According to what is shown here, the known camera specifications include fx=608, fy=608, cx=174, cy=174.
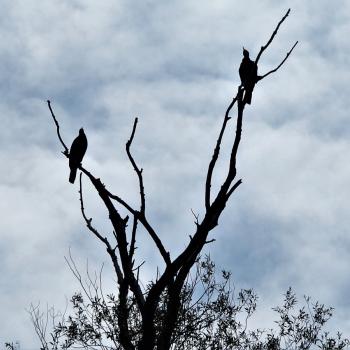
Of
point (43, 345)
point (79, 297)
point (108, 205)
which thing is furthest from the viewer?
point (79, 297)

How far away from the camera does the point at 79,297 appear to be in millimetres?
15117

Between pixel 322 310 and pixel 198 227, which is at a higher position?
pixel 322 310

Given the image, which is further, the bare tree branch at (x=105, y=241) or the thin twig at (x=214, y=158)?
the bare tree branch at (x=105, y=241)

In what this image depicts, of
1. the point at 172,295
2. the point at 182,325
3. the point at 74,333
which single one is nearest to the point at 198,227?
the point at 172,295

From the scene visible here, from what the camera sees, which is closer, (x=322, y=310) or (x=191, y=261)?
(x=191, y=261)

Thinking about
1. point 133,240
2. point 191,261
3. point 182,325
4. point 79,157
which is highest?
point 79,157

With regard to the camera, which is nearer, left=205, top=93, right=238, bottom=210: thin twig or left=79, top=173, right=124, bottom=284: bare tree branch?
left=205, top=93, right=238, bottom=210: thin twig

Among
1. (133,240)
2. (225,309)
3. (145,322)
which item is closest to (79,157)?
(225,309)

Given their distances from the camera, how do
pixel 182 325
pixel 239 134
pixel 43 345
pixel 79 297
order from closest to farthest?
pixel 239 134 → pixel 182 325 → pixel 43 345 → pixel 79 297

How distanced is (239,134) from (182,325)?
7655 millimetres

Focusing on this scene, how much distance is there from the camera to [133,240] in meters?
6.36

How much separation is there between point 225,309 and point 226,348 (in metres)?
0.95

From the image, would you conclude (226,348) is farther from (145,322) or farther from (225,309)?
(145,322)

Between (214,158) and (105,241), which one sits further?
(105,241)
